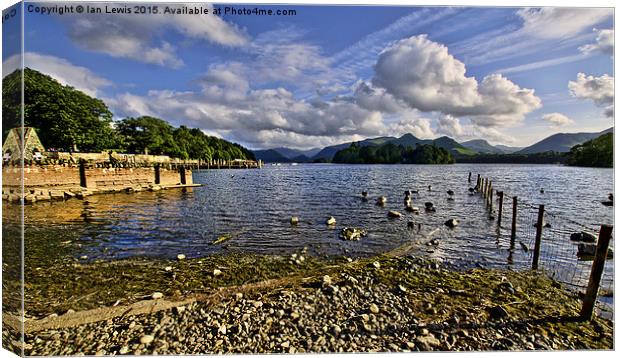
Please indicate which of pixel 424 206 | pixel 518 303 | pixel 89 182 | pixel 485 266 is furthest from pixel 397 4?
pixel 89 182

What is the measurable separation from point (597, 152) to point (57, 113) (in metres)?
16.6

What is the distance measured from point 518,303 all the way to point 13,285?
781 centimetres

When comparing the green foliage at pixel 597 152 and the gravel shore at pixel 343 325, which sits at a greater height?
the green foliage at pixel 597 152

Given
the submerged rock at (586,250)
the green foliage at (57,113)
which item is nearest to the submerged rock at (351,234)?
the submerged rock at (586,250)

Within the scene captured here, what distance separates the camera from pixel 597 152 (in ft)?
15.8

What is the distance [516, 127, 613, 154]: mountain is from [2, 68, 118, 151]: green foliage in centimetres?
878

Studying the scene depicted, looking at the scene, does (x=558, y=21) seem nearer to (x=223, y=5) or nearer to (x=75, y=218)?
(x=223, y=5)

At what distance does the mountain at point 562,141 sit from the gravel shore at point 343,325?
2.99m

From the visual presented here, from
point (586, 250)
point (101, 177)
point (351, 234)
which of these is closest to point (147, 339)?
point (351, 234)

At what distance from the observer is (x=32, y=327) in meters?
4.35

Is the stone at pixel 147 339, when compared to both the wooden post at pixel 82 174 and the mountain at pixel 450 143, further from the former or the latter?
the wooden post at pixel 82 174

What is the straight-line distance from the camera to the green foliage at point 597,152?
460 centimetres

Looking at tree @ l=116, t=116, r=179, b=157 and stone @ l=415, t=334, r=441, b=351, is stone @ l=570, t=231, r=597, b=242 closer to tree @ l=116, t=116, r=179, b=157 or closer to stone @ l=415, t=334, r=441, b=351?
stone @ l=415, t=334, r=441, b=351

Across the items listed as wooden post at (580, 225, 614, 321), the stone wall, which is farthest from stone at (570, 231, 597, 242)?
the stone wall
